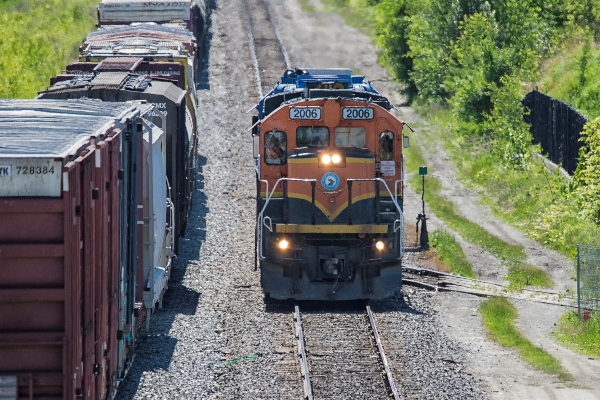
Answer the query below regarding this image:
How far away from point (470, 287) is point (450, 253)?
2691mm

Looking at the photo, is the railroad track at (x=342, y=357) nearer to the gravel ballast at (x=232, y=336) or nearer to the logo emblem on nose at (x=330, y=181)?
the gravel ballast at (x=232, y=336)

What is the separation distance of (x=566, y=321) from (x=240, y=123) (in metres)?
19.8

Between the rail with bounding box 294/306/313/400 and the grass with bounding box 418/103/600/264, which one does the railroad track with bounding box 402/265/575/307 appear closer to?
the grass with bounding box 418/103/600/264

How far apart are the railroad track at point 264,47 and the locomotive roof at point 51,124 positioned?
83.0 ft

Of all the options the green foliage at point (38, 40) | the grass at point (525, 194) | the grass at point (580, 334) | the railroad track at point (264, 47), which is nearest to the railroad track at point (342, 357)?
the grass at point (580, 334)

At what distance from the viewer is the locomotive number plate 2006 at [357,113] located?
15.8m

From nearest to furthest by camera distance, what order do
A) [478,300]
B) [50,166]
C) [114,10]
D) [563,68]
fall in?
[50,166], [478,300], [563,68], [114,10]

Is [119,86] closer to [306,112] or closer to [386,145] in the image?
[306,112]

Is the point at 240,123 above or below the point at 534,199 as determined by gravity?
above

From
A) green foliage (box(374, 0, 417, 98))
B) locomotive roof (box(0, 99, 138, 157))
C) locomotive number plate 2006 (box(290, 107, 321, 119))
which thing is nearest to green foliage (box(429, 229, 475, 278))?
locomotive number plate 2006 (box(290, 107, 321, 119))

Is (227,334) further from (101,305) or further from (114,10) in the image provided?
(114,10)

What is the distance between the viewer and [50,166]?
27.6 ft

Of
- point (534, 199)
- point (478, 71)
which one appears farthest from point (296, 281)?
point (478, 71)

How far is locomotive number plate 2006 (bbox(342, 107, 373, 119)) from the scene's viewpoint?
15.8m
